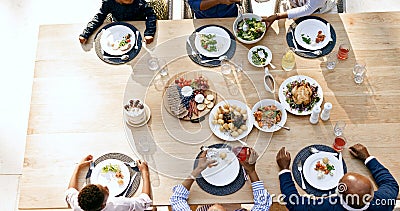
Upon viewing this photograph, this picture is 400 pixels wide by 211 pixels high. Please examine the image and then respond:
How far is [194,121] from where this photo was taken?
255 centimetres

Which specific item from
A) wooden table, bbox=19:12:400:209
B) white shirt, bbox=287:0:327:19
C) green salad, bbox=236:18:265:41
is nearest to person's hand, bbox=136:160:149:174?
wooden table, bbox=19:12:400:209

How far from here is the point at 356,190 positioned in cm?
221

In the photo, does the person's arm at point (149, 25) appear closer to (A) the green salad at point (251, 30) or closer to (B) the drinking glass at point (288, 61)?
(A) the green salad at point (251, 30)

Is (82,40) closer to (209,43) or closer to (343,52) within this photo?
(209,43)

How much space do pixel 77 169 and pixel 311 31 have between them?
1.61 metres

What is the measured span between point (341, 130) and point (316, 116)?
160 mm

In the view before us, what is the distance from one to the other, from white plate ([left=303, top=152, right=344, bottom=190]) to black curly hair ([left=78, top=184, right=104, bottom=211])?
42.1 inches

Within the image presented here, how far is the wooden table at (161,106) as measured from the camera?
2457mm

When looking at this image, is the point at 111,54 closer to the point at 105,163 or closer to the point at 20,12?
the point at 105,163

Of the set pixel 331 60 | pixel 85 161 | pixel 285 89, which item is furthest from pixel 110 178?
pixel 331 60

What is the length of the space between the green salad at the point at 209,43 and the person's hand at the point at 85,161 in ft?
3.08

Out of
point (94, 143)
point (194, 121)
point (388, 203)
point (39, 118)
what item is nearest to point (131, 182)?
point (94, 143)

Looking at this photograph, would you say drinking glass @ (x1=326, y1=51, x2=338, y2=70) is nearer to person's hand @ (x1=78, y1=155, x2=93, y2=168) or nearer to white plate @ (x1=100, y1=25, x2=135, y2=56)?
white plate @ (x1=100, y1=25, x2=135, y2=56)

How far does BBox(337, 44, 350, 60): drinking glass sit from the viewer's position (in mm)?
2643
